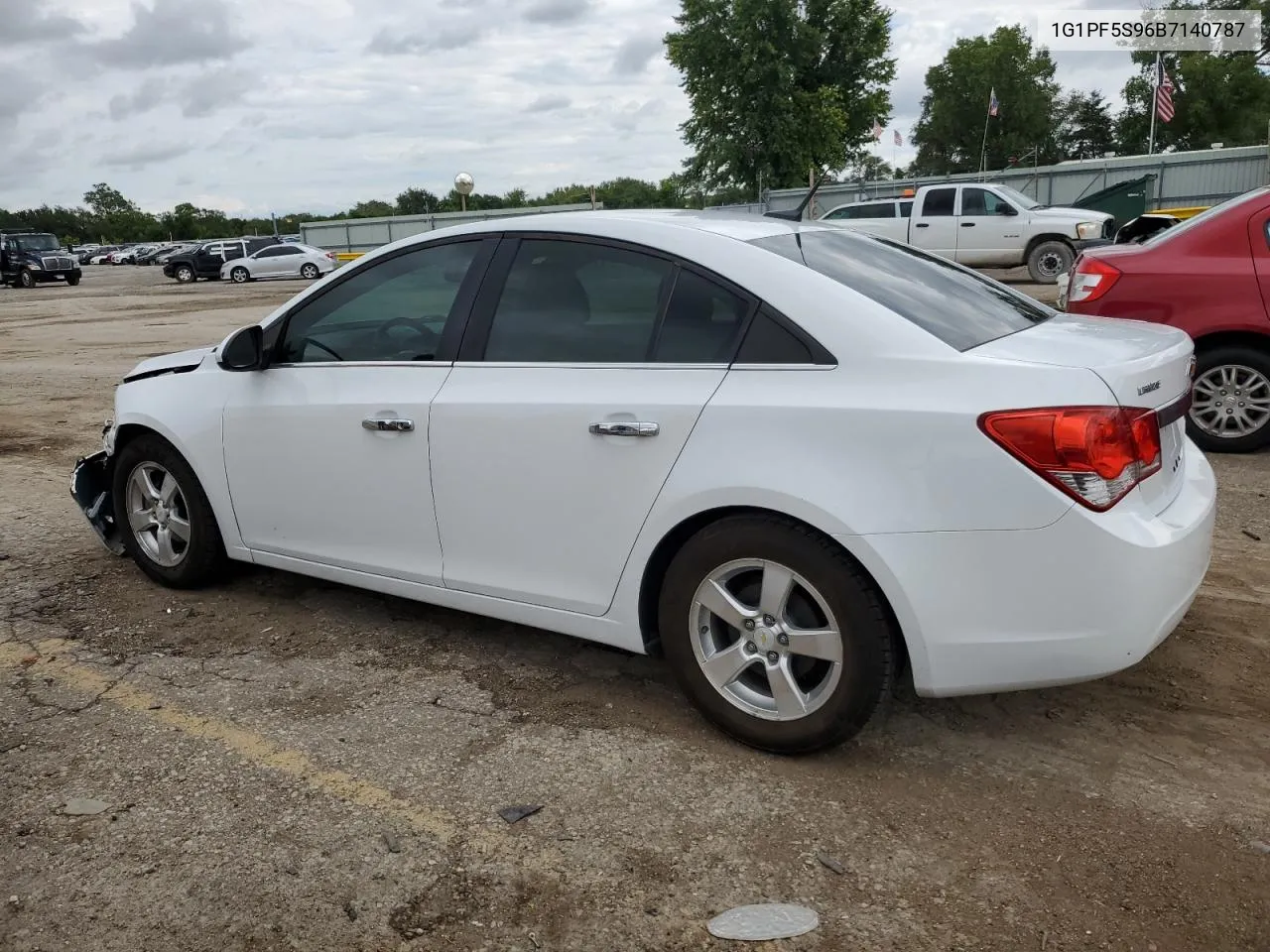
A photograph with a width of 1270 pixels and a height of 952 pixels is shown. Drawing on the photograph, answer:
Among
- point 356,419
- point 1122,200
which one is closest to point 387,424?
point 356,419

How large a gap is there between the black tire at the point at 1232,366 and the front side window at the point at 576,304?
4.30 metres

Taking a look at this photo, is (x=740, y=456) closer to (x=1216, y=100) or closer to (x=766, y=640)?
(x=766, y=640)

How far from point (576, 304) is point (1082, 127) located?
93256mm

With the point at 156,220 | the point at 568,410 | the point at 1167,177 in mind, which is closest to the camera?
the point at 568,410

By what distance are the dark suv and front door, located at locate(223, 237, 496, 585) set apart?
41883mm

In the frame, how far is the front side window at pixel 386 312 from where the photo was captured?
3799mm

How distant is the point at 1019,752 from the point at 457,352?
2227 millimetres

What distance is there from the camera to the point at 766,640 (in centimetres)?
301

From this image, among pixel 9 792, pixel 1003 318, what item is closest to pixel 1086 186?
pixel 1003 318

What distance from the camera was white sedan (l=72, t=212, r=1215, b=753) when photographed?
270cm

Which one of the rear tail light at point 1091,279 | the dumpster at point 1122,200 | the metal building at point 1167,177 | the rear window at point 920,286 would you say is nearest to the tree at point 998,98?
the metal building at point 1167,177

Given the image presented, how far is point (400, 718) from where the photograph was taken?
11.4ft

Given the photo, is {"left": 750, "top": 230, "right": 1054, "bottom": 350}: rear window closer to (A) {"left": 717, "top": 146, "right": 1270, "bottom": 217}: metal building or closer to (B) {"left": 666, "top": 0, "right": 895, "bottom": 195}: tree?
(A) {"left": 717, "top": 146, "right": 1270, "bottom": 217}: metal building

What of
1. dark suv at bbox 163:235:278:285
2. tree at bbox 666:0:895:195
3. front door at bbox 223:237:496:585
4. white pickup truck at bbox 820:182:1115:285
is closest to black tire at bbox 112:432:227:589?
front door at bbox 223:237:496:585
